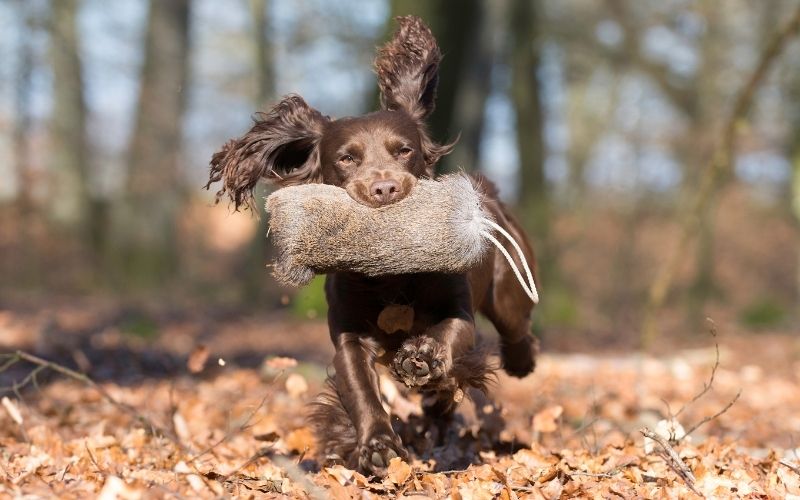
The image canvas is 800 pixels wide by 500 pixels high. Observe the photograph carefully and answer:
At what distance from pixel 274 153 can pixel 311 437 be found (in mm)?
1418

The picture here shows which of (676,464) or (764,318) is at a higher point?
(676,464)

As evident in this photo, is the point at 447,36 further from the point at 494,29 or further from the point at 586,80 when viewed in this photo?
the point at 586,80

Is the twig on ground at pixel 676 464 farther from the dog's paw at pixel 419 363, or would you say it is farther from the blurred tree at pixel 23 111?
the blurred tree at pixel 23 111

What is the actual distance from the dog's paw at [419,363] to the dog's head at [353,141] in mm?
731

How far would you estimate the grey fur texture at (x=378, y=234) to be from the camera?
3559 millimetres

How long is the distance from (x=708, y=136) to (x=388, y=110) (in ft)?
49.6

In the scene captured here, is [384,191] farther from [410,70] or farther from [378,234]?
[410,70]

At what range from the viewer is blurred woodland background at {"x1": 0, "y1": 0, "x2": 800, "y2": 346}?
14398mm

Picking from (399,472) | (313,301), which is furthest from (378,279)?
(313,301)

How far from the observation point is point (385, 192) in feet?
12.4

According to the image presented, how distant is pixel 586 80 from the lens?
23.1 m

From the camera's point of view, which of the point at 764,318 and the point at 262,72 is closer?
the point at 764,318

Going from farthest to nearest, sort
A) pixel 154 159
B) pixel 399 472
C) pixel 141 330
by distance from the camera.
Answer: pixel 154 159, pixel 141 330, pixel 399 472

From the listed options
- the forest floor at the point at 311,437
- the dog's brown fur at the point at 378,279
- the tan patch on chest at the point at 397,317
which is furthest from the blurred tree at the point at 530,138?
the tan patch on chest at the point at 397,317
